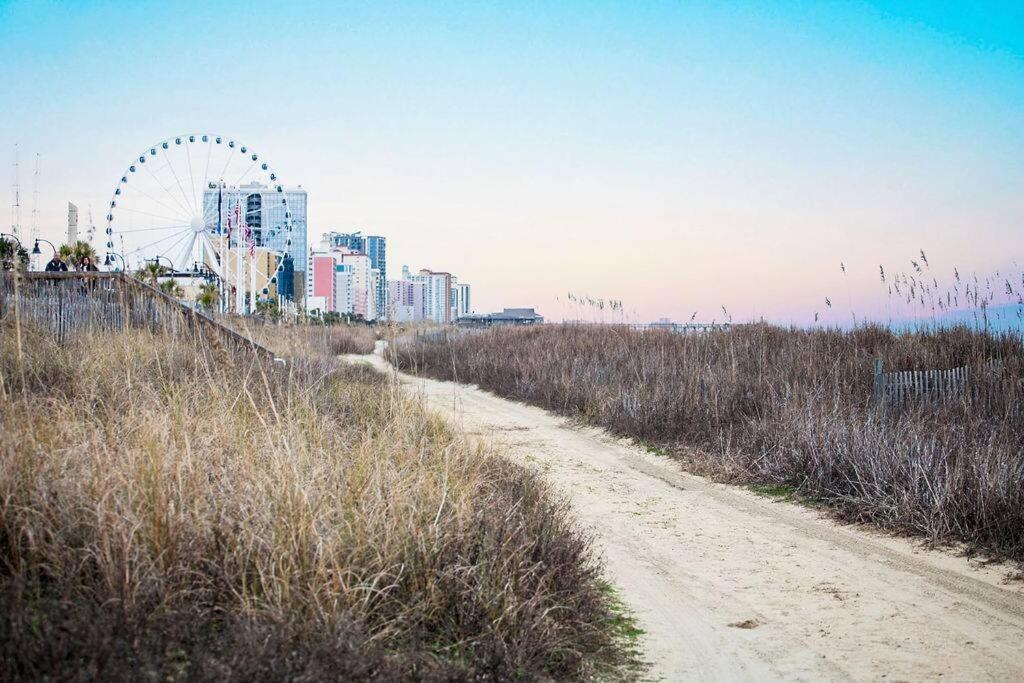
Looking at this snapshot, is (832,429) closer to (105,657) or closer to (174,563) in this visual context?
(174,563)

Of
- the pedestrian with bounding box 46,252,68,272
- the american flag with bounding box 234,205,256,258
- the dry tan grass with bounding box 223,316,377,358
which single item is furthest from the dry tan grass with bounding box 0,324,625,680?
the american flag with bounding box 234,205,256,258

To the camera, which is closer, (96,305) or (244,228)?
(96,305)

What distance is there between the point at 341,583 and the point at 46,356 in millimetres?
6758

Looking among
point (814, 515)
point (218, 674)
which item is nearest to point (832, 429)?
point (814, 515)

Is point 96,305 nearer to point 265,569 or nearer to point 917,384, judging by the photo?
point 265,569

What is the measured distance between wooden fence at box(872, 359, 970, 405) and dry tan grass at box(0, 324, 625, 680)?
6.81m

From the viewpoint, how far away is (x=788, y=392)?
32.9 feet

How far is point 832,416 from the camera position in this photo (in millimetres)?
8883

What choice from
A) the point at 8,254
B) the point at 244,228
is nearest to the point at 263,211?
the point at 244,228

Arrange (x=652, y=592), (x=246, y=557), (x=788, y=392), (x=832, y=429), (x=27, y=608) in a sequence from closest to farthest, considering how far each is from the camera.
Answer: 1. (x=27, y=608)
2. (x=246, y=557)
3. (x=652, y=592)
4. (x=832, y=429)
5. (x=788, y=392)

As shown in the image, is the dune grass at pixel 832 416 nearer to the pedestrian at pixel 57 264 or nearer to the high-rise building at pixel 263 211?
the pedestrian at pixel 57 264

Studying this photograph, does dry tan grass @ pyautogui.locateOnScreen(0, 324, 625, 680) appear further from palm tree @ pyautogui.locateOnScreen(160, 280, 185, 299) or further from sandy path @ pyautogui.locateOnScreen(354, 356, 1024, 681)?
palm tree @ pyautogui.locateOnScreen(160, 280, 185, 299)

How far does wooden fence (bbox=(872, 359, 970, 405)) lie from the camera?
10.1 meters

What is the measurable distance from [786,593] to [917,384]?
6263 millimetres
